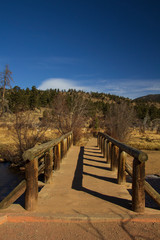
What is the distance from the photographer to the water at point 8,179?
6741 millimetres

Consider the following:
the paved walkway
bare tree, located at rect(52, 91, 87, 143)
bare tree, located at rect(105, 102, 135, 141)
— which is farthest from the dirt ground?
bare tree, located at rect(105, 102, 135, 141)

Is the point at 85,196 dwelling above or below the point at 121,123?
below

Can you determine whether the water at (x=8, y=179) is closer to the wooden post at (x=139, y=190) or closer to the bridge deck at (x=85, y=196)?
the bridge deck at (x=85, y=196)

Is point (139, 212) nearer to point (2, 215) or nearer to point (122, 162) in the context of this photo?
point (122, 162)

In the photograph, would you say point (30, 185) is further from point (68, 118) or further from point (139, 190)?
point (68, 118)

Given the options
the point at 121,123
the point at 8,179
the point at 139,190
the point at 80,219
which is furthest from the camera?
the point at 121,123

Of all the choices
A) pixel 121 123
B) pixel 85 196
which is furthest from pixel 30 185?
pixel 121 123

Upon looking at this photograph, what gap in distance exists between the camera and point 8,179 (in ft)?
26.6

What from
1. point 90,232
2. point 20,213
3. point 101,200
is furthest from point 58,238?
point 101,200

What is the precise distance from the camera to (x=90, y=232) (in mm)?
2541

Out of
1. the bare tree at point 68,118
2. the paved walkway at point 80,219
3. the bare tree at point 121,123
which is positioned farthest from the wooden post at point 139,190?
the bare tree at point 121,123

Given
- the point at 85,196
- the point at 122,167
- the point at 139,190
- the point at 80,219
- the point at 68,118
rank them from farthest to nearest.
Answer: the point at 68,118
the point at 122,167
the point at 85,196
the point at 139,190
the point at 80,219

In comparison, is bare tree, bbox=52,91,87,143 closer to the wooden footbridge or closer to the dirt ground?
the wooden footbridge

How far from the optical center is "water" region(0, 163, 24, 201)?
6.74 meters
